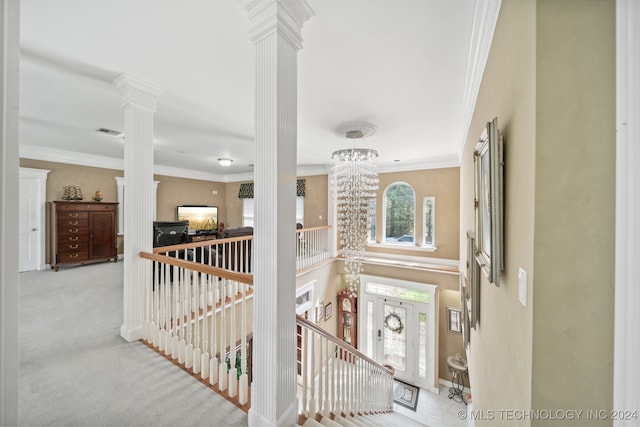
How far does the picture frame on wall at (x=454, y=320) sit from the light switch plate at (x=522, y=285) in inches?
207

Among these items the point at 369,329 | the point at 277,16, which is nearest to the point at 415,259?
the point at 369,329

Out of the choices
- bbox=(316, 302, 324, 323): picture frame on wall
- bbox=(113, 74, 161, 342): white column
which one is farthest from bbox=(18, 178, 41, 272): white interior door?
bbox=(316, 302, 324, 323): picture frame on wall

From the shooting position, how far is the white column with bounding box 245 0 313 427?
4.65 ft

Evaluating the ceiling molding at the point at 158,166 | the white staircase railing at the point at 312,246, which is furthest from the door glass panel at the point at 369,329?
the ceiling molding at the point at 158,166

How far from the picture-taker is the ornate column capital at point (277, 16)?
1384 mm

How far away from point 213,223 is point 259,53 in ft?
25.2

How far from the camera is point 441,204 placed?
5633 millimetres

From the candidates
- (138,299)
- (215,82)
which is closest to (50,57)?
(215,82)

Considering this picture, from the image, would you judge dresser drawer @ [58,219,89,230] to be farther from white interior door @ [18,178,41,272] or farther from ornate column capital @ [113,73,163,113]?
ornate column capital @ [113,73,163,113]

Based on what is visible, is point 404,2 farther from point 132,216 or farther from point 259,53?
point 132,216

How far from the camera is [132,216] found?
2355 millimetres

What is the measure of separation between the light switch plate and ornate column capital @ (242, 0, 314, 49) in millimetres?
1652

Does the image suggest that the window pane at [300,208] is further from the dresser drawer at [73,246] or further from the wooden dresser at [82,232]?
the dresser drawer at [73,246]

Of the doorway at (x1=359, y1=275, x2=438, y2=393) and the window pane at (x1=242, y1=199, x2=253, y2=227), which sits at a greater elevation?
the window pane at (x1=242, y1=199, x2=253, y2=227)
